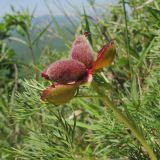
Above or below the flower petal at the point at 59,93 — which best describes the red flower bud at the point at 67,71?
above

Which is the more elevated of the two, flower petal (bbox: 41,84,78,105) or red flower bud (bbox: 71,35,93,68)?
red flower bud (bbox: 71,35,93,68)

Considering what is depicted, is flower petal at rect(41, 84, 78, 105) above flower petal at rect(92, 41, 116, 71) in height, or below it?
below

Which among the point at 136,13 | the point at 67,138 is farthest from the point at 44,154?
the point at 136,13

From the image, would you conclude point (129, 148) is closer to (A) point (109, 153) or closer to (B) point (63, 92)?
A: (A) point (109, 153)

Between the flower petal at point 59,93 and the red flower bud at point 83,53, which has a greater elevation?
the red flower bud at point 83,53
